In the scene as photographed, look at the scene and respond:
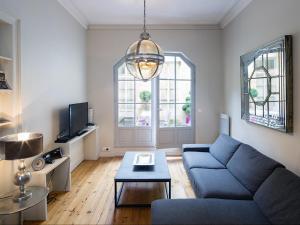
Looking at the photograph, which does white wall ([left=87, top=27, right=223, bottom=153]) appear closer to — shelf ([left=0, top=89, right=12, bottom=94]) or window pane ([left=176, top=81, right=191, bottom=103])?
window pane ([left=176, top=81, right=191, bottom=103])

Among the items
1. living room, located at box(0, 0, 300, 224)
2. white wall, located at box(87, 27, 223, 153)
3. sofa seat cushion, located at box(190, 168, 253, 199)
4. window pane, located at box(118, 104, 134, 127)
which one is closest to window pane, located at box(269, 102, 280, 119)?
living room, located at box(0, 0, 300, 224)

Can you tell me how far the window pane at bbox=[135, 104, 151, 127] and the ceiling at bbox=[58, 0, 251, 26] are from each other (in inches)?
76.6

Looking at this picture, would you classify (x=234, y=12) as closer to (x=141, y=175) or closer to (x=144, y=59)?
(x=144, y=59)

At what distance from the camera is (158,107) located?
5582 mm

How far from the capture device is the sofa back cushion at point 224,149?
365 centimetres

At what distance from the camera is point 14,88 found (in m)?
2.64

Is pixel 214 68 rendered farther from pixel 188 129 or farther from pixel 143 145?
pixel 143 145

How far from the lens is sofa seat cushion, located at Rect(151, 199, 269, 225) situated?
2.02 metres

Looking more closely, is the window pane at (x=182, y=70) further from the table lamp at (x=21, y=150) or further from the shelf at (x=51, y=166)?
the table lamp at (x=21, y=150)

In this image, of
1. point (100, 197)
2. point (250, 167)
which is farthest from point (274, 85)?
point (100, 197)

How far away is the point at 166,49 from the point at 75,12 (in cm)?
211

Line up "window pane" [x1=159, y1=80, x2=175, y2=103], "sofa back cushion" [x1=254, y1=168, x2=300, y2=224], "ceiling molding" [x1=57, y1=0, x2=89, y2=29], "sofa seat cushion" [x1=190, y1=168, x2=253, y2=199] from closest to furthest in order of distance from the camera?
"sofa back cushion" [x1=254, y1=168, x2=300, y2=224], "sofa seat cushion" [x1=190, y1=168, x2=253, y2=199], "ceiling molding" [x1=57, y1=0, x2=89, y2=29], "window pane" [x1=159, y1=80, x2=175, y2=103]

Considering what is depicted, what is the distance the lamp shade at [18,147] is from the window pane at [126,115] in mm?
3305

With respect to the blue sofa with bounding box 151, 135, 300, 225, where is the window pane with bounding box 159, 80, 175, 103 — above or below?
above
